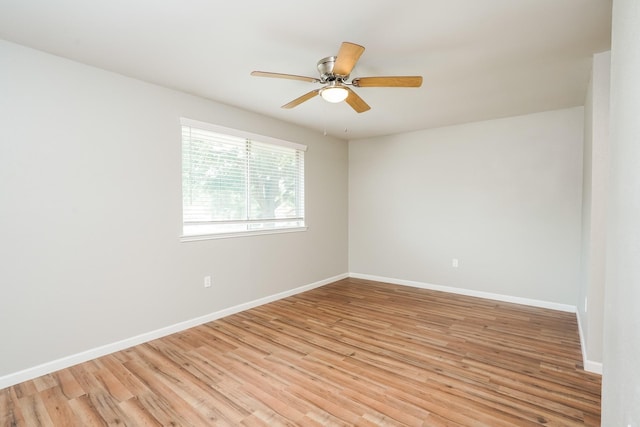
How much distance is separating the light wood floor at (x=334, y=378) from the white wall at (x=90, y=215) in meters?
0.37

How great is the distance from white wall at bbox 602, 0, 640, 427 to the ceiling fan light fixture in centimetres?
149

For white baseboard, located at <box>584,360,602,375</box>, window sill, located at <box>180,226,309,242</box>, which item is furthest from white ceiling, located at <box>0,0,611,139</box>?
white baseboard, located at <box>584,360,602,375</box>

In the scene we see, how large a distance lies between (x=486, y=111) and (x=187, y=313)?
4.27 m

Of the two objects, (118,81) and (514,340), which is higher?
(118,81)

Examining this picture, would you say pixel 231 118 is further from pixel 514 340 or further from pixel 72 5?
pixel 514 340

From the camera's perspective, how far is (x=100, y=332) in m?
2.65

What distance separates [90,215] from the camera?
2.60m

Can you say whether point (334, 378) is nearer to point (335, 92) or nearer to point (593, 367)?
point (593, 367)

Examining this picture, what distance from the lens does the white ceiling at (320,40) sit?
1.85 metres

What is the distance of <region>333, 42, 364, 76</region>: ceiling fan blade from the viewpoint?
1.81 m

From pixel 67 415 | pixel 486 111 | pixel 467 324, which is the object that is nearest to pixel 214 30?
pixel 67 415

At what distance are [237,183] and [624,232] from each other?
3.40 m

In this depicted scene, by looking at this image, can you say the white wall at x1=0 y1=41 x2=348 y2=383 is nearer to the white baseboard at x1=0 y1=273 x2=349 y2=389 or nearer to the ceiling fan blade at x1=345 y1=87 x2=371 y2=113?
→ the white baseboard at x1=0 y1=273 x2=349 y2=389

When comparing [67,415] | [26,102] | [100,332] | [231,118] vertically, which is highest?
[231,118]
